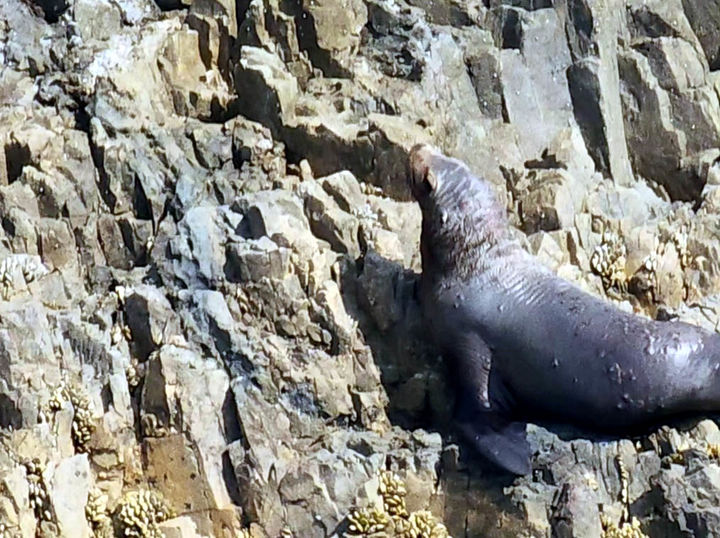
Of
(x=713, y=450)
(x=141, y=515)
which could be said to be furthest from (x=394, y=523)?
(x=713, y=450)

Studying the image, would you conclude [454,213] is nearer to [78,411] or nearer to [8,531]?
[78,411]

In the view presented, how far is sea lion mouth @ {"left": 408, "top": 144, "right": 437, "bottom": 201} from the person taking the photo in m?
14.4

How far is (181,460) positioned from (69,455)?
1004 millimetres

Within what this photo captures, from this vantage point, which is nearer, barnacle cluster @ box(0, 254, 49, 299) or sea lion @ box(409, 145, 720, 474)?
sea lion @ box(409, 145, 720, 474)

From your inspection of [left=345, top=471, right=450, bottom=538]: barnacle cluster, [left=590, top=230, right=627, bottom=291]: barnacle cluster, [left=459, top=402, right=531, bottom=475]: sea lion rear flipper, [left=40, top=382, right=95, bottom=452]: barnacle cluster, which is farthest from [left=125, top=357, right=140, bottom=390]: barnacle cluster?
[left=590, top=230, right=627, bottom=291]: barnacle cluster

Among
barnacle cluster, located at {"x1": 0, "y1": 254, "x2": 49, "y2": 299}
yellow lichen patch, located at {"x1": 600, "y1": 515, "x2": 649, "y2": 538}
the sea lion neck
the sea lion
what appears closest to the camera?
yellow lichen patch, located at {"x1": 600, "y1": 515, "x2": 649, "y2": 538}

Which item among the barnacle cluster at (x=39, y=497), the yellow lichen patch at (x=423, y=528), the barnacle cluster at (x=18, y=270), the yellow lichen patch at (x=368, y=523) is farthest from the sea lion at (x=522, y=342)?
the barnacle cluster at (x=18, y=270)

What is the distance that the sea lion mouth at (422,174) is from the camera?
14.4 m

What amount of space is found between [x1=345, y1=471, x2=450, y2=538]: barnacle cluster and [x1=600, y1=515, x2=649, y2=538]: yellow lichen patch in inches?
53.1

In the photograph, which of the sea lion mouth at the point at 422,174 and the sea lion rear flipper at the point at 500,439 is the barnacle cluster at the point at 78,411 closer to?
the sea lion rear flipper at the point at 500,439

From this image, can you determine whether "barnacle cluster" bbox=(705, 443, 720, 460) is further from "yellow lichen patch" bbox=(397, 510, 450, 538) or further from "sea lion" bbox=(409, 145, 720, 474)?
"yellow lichen patch" bbox=(397, 510, 450, 538)

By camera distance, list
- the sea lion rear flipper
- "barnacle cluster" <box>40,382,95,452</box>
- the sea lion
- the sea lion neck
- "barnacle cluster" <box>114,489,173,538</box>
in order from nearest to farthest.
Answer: the sea lion rear flipper < the sea lion < "barnacle cluster" <box>114,489,173,538</box> < "barnacle cluster" <box>40,382,95,452</box> < the sea lion neck

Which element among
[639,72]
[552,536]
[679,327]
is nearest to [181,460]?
[552,536]

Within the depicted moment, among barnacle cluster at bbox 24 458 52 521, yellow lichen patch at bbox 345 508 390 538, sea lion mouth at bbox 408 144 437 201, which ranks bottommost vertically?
yellow lichen patch at bbox 345 508 390 538
